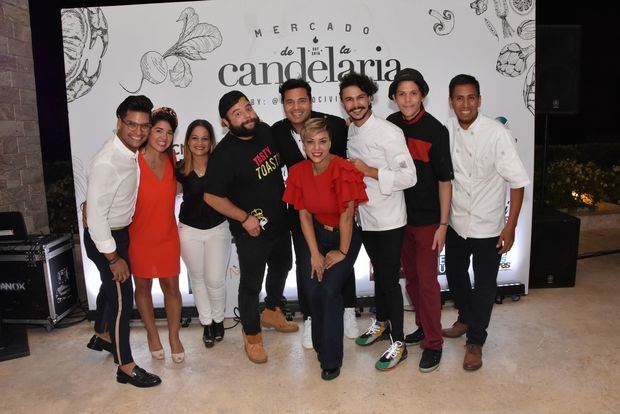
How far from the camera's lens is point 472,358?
2.79 meters

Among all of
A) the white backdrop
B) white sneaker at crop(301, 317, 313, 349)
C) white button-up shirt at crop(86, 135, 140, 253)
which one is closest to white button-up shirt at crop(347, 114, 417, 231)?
white sneaker at crop(301, 317, 313, 349)

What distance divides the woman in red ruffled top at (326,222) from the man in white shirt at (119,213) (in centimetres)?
77

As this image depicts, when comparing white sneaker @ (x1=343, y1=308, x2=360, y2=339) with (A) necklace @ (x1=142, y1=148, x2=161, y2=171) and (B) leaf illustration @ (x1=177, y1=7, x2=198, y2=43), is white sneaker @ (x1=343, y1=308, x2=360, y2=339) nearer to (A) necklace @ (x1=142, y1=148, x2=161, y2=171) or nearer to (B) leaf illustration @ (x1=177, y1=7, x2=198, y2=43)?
(A) necklace @ (x1=142, y1=148, x2=161, y2=171)

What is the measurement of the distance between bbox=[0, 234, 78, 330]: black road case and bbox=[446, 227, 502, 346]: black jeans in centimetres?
256


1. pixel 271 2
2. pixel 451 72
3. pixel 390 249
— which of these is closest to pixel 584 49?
pixel 451 72

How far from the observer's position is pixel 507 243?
270 centimetres

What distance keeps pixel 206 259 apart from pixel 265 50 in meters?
1.40

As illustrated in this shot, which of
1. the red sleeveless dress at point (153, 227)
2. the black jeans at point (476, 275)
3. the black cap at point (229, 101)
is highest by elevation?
the black cap at point (229, 101)

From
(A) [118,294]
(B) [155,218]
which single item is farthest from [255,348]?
(B) [155,218]

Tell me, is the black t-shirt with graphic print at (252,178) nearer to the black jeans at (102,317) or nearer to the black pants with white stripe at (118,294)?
the black pants with white stripe at (118,294)

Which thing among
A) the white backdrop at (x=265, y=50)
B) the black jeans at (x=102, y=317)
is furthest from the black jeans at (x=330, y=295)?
the black jeans at (x=102, y=317)

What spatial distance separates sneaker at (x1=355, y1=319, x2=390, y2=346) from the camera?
10.2ft

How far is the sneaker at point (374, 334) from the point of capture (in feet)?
10.2

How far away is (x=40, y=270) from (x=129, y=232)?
1123 mm
